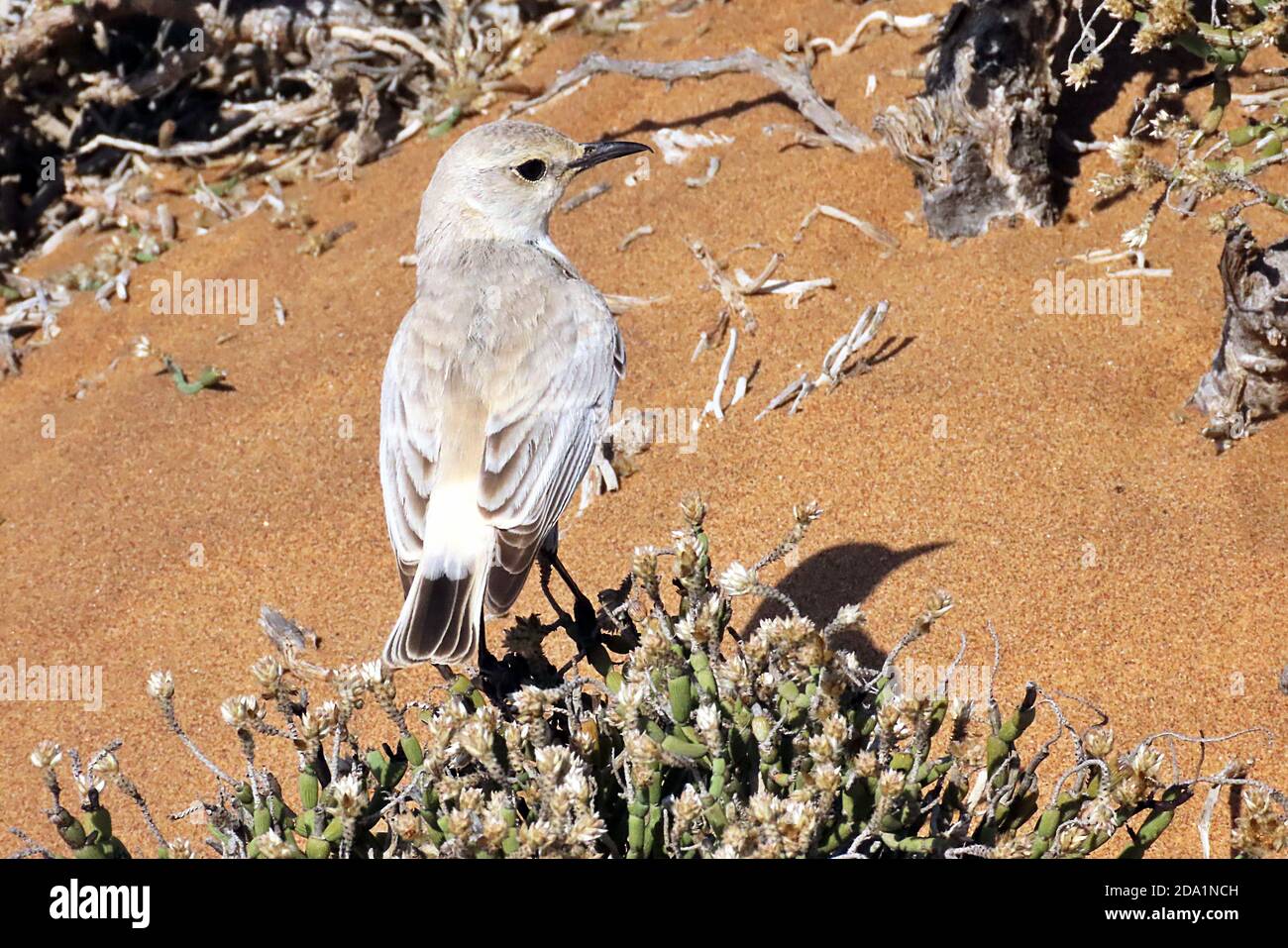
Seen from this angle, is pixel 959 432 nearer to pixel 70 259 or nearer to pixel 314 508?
pixel 314 508

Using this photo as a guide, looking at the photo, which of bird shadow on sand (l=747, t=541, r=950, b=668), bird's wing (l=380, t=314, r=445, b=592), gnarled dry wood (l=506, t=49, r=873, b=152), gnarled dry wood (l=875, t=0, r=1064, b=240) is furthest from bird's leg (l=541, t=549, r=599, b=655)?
gnarled dry wood (l=506, t=49, r=873, b=152)

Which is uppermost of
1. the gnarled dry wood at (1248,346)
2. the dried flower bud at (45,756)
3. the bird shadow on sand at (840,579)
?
the gnarled dry wood at (1248,346)

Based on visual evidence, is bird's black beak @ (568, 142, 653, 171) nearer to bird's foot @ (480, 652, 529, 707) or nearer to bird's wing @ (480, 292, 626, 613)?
bird's wing @ (480, 292, 626, 613)

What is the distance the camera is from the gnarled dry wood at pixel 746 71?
7406 mm

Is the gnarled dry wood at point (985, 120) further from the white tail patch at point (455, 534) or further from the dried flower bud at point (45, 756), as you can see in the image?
the dried flower bud at point (45, 756)

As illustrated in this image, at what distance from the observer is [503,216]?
5367 mm

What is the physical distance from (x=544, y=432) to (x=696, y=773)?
181 centimetres

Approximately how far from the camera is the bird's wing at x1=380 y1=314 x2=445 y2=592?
429 cm

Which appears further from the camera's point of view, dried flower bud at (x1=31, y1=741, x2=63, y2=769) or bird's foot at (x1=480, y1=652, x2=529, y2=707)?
bird's foot at (x1=480, y1=652, x2=529, y2=707)

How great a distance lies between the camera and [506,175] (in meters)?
5.30

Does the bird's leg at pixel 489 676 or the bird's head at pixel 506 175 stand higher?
the bird's head at pixel 506 175

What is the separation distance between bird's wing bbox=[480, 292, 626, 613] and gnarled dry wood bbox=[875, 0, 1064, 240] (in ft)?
8.15

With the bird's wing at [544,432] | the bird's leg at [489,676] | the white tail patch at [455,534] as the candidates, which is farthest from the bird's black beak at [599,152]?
the bird's leg at [489,676]

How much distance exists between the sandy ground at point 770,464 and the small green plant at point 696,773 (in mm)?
1006
